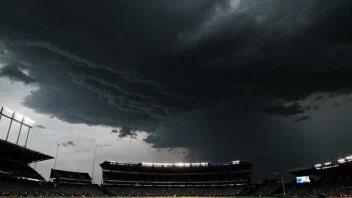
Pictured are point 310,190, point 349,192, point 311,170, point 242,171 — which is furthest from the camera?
Result: point 242,171

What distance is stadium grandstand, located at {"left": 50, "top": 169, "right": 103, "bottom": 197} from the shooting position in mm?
101688

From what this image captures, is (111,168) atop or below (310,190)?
atop

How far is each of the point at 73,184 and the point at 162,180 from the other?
47.8 meters

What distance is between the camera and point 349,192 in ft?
243

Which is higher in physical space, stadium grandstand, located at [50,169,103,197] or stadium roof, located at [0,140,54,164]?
stadium roof, located at [0,140,54,164]

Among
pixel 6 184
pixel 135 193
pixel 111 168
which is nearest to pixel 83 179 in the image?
pixel 111 168

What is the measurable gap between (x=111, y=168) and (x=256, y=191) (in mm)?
77265

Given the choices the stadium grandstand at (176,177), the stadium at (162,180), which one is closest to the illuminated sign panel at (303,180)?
the stadium at (162,180)

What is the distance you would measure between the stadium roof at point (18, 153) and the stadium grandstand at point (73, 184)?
1366 centimetres

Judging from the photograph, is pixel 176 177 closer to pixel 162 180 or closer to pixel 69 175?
pixel 162 180

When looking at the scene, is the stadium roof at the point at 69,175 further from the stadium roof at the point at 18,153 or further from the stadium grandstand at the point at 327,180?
the stadium grandstand at the point at 327,180

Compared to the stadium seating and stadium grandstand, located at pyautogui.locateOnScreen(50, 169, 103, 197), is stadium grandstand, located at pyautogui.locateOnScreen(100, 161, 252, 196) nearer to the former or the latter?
the stadium seating

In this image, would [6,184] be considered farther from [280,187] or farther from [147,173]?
[280,187]

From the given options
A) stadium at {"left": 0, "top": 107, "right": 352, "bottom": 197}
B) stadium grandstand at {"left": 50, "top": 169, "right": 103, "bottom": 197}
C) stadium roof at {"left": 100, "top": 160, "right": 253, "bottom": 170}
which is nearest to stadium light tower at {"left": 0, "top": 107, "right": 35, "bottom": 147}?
stadium at {"left": 0, "top": 107, "right": 352, "bottom": 197}
